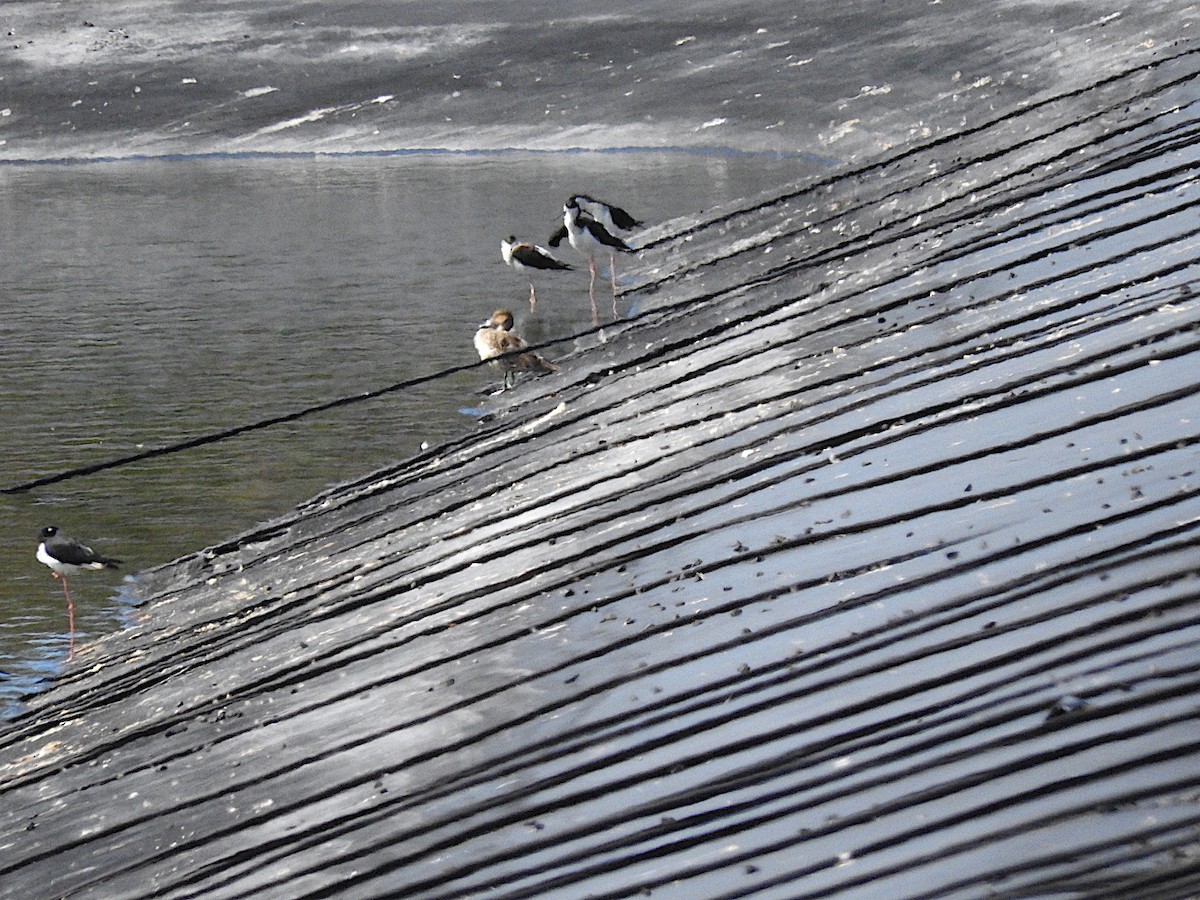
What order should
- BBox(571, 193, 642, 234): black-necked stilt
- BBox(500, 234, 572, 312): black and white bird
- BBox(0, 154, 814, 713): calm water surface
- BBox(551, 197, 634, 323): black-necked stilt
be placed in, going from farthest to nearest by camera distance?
BBox(571, 193, 642, 234): black-necked stilt < BBox(500, 234, 572, 312): black and white bird < BBox(551, 197, 634, 323): black-necked stilt < BBox(0, 154, 814, 713): calm water surface

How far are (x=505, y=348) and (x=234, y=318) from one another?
4.14 m

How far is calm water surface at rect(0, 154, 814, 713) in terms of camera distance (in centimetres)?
1065

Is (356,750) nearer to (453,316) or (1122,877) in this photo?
(1122,877)

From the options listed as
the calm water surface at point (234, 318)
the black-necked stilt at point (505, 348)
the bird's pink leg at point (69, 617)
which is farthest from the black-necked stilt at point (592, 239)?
the bird's pink leg at point (69, 617)

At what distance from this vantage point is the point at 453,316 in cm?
1580

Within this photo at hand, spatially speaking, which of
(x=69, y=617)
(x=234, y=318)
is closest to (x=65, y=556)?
(x=69, y=617)

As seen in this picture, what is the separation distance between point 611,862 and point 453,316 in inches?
489

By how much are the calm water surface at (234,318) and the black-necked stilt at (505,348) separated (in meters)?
0.35

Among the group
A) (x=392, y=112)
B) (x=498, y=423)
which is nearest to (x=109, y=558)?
(x=498, y=423)

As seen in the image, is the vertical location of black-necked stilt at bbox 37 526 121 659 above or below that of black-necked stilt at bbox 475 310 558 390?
below

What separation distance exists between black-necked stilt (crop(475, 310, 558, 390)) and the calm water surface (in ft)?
1.16

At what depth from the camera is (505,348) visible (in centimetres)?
1301

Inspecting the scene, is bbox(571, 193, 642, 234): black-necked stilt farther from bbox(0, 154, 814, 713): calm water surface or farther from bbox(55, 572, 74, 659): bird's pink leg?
bbox(55, 572, 74, 659): bird's pink leg

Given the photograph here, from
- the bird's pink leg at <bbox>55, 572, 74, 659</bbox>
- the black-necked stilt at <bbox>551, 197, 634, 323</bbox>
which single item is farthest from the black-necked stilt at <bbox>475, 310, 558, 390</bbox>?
the bird's pink leg at <bbox>55, 572, 74, 659</bbox>
